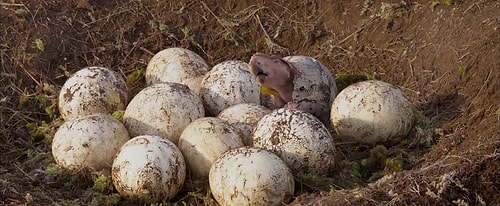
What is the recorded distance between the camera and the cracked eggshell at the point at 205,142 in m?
5.70

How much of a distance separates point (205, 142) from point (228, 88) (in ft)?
2.77

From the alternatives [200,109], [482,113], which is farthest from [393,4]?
[200,109]

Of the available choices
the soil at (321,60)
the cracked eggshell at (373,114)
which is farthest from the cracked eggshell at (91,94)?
the cracked eggshell at (373,114)

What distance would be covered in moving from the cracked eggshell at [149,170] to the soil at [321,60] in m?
0.13

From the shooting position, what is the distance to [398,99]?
614 centimetres

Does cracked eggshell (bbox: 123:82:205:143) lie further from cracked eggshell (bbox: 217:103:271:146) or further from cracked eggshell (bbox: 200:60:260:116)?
cracked eggshell (bbox: 200:60:260:116)

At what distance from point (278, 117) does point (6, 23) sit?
3.24m

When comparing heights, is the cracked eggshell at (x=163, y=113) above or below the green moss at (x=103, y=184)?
above

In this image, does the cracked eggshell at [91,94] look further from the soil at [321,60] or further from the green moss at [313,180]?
the green moss at [313,180]

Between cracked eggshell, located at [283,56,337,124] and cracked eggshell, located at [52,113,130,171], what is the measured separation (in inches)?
60.1

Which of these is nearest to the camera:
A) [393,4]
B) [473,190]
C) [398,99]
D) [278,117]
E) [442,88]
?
[473,190]

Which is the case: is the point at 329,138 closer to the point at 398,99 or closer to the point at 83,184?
the point at 398,99

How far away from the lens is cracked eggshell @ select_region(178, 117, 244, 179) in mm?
5703

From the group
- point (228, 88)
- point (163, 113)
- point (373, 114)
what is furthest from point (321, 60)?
point (163, 113)
